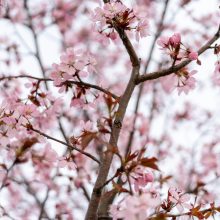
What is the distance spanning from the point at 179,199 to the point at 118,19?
3.20 feet

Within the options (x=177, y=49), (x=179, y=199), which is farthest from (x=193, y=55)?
(x=179, y=199)

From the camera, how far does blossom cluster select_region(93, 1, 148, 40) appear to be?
220cm

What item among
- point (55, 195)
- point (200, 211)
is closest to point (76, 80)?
point (200, 211)

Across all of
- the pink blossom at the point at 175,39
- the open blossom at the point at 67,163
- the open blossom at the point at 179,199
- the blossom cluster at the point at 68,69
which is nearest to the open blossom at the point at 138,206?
the open blossom at the point at 179,199

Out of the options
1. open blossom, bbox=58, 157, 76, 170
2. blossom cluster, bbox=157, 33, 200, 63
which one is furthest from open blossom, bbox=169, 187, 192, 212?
blossom cluster, bbox=157, 33, 200, 63

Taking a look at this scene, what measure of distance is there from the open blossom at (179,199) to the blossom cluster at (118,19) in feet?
2.88

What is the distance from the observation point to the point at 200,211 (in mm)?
1894

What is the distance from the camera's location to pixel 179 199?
1953 millimetres

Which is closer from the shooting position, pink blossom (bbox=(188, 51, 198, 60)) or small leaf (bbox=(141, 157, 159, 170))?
small leaf (bbox=(141, 157, 159, 170))

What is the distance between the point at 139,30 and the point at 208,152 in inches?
288

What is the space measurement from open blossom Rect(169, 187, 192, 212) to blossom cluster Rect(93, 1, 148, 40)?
879 mm

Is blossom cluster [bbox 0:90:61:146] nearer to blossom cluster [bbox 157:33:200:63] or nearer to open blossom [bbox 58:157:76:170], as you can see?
open blossom [bbox 58:157:76:170]

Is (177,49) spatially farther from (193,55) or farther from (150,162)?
(150,162)

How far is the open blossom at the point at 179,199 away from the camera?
194cm
